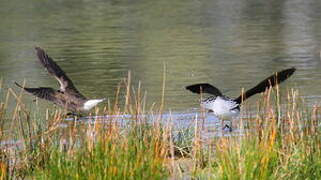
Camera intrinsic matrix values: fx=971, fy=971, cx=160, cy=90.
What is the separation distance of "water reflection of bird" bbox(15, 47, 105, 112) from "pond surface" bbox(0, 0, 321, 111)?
182 centimetres

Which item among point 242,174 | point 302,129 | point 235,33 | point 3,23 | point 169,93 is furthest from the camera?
Result: point 3,23

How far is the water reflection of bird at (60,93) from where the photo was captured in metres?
13.4

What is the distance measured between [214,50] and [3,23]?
546 inches

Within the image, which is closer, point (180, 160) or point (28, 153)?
point (28, 153)

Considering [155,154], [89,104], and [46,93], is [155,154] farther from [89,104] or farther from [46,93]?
[46,93]

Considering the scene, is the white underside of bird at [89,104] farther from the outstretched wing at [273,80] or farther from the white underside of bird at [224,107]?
the outstretched wing at [273,80]

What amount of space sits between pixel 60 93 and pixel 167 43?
1342 cm

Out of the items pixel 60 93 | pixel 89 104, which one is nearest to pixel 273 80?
pixel 89 104

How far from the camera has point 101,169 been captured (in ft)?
25.3

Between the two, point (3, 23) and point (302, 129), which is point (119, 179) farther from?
point (3, 23)

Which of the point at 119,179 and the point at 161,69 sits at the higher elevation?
the point at 161,69

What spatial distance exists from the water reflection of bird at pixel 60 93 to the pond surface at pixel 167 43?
1.82m

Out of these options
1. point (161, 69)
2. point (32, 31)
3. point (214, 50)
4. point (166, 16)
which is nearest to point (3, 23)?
point (32, 31)

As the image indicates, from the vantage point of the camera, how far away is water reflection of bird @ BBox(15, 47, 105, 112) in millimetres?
13367
